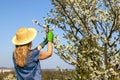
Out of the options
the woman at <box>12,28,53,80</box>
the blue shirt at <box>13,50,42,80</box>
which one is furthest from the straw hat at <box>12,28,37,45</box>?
the blue shirt at <box>13,50,42,80</box>

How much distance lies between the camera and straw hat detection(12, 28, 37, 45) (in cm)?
607

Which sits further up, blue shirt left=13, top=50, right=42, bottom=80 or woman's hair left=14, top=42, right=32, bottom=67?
woman's hair left=14, top=42, right=32, bottom=67

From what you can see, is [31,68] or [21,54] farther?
[31,68]

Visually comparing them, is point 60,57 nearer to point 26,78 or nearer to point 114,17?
point 114,17

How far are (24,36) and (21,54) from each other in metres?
0.31

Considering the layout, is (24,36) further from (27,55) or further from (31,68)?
(31,68)

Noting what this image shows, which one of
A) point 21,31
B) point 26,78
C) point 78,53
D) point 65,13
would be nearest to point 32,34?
point 21,31

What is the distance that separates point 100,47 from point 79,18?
1.81m

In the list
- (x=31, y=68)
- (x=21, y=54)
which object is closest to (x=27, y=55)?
(x=21, y=54)

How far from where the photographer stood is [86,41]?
16703 mm

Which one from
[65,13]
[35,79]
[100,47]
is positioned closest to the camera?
[35,79]

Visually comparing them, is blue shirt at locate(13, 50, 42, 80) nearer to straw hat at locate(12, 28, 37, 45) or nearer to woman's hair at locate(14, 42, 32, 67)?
woman's hair at locate(14, 42, 32, 67)

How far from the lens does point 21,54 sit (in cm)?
605

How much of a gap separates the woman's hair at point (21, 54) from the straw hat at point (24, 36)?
8 centimetres
